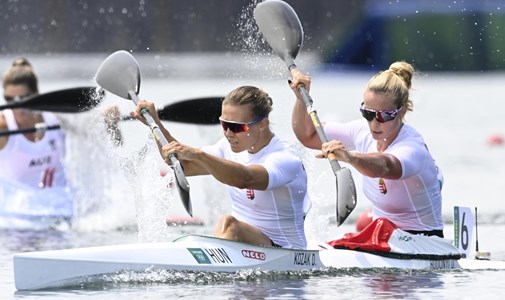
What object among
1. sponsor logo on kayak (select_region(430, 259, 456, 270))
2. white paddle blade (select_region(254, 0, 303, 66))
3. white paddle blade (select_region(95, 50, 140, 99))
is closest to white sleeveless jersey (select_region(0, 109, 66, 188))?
white paddle blade (select_region(95, 50, 140, 99))

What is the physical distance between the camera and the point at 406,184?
927 centimetres

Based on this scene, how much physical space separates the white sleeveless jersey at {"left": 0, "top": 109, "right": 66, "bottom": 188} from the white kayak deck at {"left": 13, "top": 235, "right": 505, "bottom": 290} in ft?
17.4

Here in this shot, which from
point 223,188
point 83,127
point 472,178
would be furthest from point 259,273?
point 472,178

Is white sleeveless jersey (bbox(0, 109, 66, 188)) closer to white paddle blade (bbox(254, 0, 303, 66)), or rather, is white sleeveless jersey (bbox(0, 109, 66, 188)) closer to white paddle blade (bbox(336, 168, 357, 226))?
white paddle blade (bbox(254, 0, 303, 66))

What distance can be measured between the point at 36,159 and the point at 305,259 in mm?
5561

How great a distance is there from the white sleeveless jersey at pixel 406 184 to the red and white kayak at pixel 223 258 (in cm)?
16

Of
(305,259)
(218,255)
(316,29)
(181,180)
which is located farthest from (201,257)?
(316,29)

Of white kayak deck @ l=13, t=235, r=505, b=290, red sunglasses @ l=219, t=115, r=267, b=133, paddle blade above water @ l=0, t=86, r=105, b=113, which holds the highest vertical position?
paddle blade above water @ l=0, t=86, r=105, b=113

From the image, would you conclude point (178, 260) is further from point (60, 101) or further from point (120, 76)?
point (60, 101)

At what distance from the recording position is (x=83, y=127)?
13.9 meters

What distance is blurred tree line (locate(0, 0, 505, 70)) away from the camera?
121 feet

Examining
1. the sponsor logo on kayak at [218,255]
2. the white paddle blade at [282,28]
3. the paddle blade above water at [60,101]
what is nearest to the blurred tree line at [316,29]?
the paddle blade above water at [60,101]

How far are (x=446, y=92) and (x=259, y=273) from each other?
27357 millimetres

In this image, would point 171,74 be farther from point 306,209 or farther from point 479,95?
point 306,209
